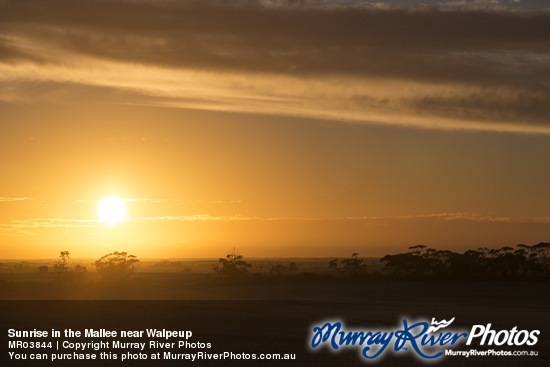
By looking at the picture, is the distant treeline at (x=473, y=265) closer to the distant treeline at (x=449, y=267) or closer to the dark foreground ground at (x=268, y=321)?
the distant treeline at (x=449, y=267)

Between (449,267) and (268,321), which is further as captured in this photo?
(449,267)

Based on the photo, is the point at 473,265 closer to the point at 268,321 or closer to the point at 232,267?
the point at 232,267

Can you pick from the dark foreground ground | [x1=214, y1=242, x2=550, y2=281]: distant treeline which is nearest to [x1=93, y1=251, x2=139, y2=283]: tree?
[x1=214, y1=242, x2=550, y2=281]: distant treeline

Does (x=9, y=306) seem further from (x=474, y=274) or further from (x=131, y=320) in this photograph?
(x=474, y=274)

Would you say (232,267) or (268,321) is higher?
(232,267)

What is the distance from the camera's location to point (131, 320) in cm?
5253

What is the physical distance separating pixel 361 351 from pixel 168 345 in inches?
362

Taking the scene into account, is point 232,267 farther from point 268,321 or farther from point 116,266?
point 268,321

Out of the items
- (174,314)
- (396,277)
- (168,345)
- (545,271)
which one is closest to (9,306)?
(174,314)

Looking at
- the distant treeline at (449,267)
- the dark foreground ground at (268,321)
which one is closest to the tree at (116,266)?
the distant treeline at (449,267)

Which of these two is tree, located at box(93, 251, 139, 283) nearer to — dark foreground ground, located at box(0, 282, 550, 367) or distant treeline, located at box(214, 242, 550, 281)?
distant treeline, located at box(214, 242, 550, 281)

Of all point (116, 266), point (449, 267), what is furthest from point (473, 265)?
point (116, 266)

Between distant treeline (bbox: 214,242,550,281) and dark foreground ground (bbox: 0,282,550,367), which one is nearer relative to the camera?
dark foreground ground (bbox: 0,282,550,367)

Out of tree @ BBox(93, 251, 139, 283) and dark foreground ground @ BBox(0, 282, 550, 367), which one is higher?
tree @ BBox(93, 251, 139, 283)
